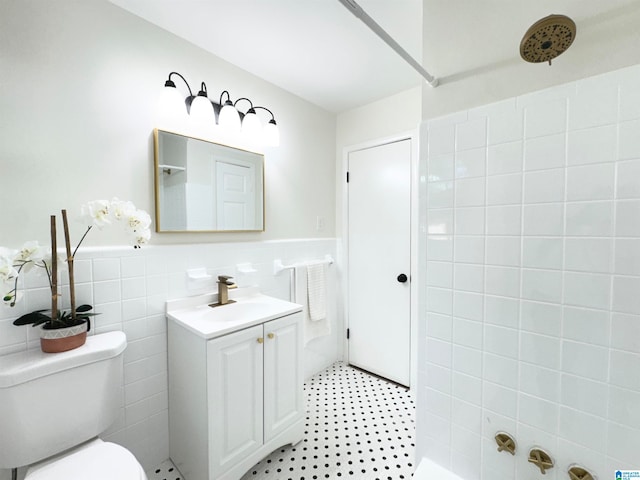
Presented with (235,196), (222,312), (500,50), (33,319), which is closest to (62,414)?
(33,319)

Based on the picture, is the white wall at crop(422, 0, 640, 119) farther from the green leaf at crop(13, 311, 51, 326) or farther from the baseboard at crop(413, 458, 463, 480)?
the green leaf at crop(13, 311, 51, 326)

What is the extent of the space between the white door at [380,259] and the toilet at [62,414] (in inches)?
70.3

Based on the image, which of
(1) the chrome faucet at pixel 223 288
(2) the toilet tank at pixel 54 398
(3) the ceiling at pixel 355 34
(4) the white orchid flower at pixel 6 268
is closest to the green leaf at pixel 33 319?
(2) the toilet tank at pixel 54 398

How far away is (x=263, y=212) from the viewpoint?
6.46 ft

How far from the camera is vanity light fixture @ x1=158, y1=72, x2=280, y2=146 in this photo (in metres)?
1.42

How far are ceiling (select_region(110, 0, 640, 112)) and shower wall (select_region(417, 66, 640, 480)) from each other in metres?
0.22

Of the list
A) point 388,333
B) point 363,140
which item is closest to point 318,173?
point 363,140

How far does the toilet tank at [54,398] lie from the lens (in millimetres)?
957

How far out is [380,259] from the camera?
2312 millimetres

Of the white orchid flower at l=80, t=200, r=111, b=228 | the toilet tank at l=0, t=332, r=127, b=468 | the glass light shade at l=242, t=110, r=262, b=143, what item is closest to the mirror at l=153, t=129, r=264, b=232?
the glass light shade at l=242, t=110, r=262, b=143

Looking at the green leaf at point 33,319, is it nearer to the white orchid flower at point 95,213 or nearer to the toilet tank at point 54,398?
the toilet tank at point 54,398

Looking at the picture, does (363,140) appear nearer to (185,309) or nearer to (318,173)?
(318,173)

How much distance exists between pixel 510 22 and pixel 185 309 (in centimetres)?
198

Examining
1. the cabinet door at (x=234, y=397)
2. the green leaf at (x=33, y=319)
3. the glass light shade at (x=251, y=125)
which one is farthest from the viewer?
the glass light shade at (x=251, y=125)
